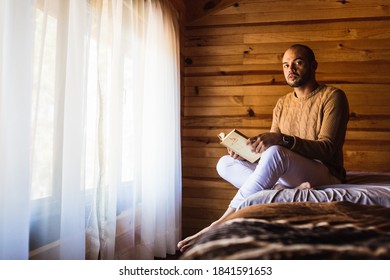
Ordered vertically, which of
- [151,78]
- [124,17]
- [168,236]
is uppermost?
[124,17]

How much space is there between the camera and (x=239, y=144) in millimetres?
1612

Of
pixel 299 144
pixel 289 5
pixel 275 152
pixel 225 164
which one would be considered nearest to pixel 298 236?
pixel 275 152

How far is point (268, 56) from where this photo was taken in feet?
8.91

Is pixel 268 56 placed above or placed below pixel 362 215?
above

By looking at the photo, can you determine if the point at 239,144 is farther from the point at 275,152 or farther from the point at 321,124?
the point at 321,124

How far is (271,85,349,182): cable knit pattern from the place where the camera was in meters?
1.51

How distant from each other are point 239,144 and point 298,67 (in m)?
0.56

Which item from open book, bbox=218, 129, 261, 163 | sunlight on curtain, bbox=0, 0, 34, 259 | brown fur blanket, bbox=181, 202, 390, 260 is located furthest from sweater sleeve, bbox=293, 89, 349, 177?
sunlight on curtain, bbox=0, 0, 34, 259

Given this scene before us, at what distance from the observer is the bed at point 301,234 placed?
1.93ft

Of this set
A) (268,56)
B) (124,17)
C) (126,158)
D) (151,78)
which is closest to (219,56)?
(268,56)

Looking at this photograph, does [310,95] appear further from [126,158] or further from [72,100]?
[72,100]

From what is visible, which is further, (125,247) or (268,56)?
(268,56)

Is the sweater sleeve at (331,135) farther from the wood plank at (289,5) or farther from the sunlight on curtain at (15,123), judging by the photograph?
the wood plank at (289,5)
